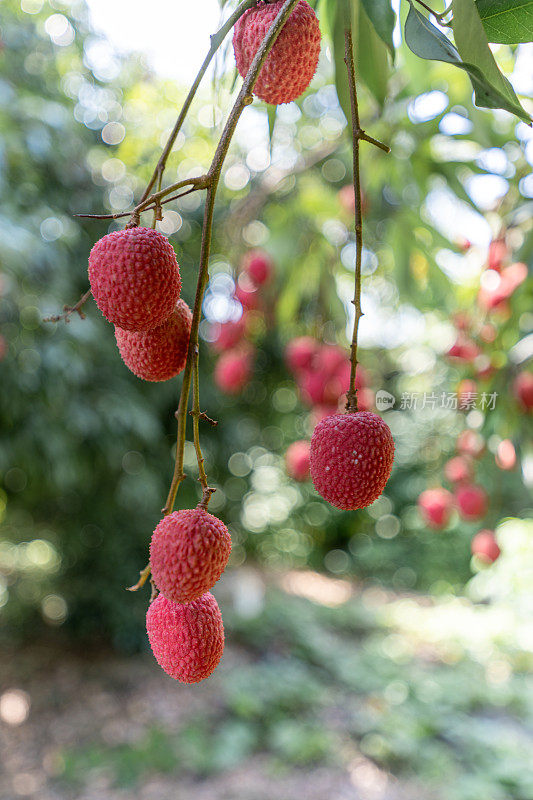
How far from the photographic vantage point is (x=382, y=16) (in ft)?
1.38

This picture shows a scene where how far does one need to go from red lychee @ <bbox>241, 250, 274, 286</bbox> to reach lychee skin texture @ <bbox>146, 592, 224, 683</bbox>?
38.4 inches

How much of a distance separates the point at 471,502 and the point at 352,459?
1040 millimetres

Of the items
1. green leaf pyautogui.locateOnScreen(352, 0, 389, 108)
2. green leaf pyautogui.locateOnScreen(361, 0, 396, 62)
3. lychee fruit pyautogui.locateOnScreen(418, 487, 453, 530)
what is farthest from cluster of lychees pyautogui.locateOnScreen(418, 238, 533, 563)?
green leaf pyautogui.locateOnScreen(361, 0, 396, 62)

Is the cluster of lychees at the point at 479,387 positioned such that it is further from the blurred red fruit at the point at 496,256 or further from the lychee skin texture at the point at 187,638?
the lychee skin texture at the point at 187,638

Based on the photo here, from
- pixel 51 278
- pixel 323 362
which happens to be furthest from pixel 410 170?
pixel 51 278

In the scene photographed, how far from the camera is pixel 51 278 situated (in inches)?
84.6

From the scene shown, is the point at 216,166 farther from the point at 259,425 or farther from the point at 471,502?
the point at 259,425

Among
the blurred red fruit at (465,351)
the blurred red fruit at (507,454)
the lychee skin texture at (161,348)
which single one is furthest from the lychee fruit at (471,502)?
the lychee skin texture at (161,348)

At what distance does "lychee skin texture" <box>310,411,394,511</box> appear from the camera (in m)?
0.41

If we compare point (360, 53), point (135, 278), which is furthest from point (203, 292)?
point (360, 53)

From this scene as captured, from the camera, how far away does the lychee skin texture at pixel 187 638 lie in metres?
0.39

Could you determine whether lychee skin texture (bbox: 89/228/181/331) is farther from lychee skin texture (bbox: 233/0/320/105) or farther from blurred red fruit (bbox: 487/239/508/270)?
blurred red fruit (bbox: 487/239/508/270)

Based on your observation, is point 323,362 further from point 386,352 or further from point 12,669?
point 12,669

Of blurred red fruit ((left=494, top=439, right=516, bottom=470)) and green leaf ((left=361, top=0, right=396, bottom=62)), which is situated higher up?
green leaf ((left=361, top=0, right=396, bottom=62))
